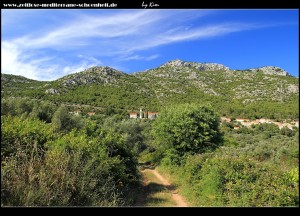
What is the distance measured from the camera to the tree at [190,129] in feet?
67.9

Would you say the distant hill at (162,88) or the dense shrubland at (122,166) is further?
the distant hill at (162,88)

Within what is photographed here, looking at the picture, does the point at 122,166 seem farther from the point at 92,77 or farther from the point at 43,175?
the point at 92,77

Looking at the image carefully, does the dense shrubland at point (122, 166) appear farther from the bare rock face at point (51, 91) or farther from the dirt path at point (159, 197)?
the bare rock face at point (51, 91)

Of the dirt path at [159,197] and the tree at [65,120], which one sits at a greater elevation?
the tree at [65,120]

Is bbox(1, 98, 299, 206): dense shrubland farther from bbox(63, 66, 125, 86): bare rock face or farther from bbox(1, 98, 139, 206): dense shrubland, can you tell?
bbox(63, 66, 125, 86): bare rock face

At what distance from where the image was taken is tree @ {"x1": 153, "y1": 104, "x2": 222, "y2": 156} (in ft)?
67.9

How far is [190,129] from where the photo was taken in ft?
67.7

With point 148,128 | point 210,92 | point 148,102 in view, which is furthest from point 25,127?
point 210,92

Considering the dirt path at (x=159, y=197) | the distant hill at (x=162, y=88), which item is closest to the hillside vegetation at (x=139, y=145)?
the dirt path at (x=159, y=197)

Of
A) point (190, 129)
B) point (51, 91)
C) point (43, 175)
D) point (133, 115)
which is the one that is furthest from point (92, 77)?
point (43, 175)

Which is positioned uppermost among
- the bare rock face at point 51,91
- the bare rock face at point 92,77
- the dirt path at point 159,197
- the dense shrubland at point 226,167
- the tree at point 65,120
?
the bare rock face at point 92,77

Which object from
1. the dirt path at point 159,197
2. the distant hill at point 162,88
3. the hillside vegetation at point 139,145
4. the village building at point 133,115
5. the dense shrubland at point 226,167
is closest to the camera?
the hillside vegetation at point 139,145

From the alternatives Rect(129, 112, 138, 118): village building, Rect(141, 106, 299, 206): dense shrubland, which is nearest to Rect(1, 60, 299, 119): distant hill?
Rect(129, 112, 138, 118): village building

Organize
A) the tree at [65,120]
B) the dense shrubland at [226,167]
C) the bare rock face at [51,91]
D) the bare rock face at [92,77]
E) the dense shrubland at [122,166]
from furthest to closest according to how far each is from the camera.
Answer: the bare rock face at [92,77] < the bare rock face at [51,91] < the tree at [65,120] < the dense shrubland at [226,167] < the dense shrubland at [122,166]
